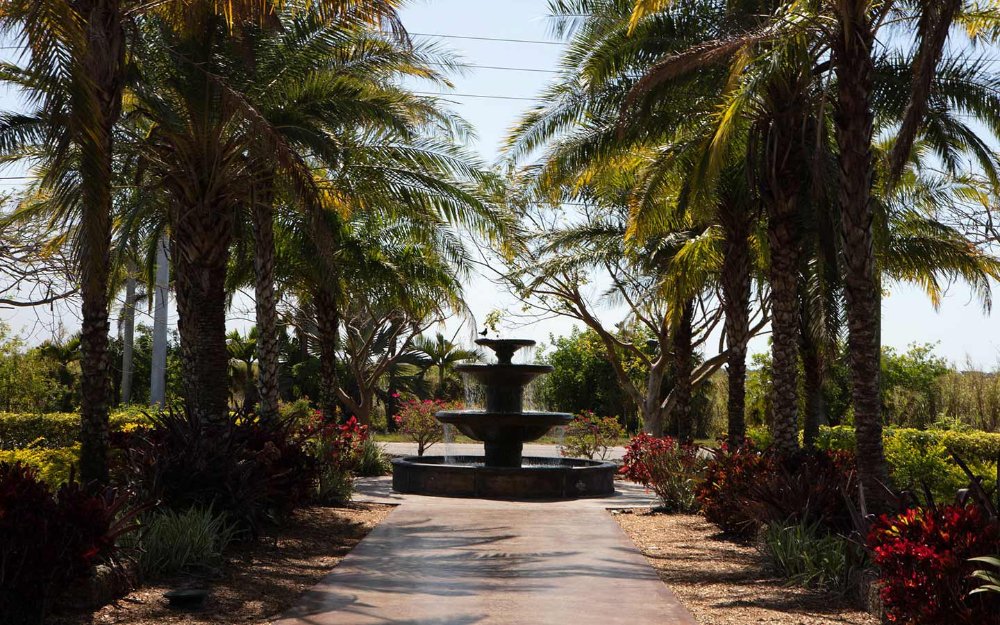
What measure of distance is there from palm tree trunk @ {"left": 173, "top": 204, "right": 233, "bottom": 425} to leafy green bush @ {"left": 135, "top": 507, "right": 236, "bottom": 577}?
428 centimetres

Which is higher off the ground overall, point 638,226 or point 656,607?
point 638,226

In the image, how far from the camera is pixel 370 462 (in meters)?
19.8

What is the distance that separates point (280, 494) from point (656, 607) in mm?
4652

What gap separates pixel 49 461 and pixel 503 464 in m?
8.17

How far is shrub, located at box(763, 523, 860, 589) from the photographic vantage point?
775cm

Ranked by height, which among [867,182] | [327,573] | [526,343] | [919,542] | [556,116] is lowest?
[327,573]

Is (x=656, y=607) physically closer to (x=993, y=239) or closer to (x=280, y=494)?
(x=280, y=494)

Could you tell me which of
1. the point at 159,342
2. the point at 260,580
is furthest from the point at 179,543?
the point at 159,342

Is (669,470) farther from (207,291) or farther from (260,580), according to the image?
(260,580)

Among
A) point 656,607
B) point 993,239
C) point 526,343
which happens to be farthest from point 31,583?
point 993,239

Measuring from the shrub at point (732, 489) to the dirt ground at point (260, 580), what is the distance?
13.5 feet

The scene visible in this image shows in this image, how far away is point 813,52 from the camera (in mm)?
11008

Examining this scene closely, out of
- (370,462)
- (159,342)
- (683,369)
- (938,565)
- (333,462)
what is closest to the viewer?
(938,565)

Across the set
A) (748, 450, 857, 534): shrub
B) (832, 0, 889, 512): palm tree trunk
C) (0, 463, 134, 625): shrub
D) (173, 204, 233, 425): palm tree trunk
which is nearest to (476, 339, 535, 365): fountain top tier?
(173, 204, 233, 425): palm tree trunk
